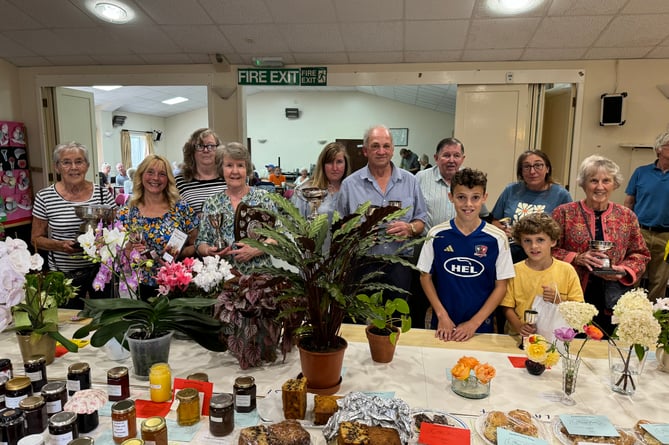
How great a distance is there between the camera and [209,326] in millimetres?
1448

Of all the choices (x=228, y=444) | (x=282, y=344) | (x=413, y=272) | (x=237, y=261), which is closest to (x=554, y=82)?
(x=413, y=272)

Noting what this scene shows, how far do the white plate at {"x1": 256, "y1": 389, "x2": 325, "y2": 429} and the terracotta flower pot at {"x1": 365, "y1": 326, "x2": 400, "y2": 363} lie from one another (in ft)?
1.00

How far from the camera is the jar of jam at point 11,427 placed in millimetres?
970

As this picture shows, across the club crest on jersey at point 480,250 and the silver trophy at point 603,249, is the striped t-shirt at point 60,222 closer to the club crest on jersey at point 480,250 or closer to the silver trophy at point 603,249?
the club crest on jersey at point 480,250

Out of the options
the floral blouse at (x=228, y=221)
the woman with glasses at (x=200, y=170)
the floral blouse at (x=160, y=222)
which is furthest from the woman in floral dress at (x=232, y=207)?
the woman with glasses at (x=200, y=170)

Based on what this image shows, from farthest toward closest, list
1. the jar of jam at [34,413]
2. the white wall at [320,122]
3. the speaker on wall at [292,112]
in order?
the speaker on wall at [292,112] < the white wall at [320,122] < the jar of jam at [34,413]

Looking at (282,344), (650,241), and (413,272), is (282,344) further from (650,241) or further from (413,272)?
(650,241)

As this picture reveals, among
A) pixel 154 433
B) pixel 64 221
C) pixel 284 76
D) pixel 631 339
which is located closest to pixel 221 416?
pixel 154 433

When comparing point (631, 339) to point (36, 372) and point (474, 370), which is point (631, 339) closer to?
point (474, 370)

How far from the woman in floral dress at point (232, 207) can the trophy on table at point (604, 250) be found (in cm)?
157

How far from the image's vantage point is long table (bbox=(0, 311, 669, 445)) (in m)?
1.21

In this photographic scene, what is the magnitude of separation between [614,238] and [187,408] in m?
2.15

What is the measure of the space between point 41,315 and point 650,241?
145 inches

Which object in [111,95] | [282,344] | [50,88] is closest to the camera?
[282,344]
